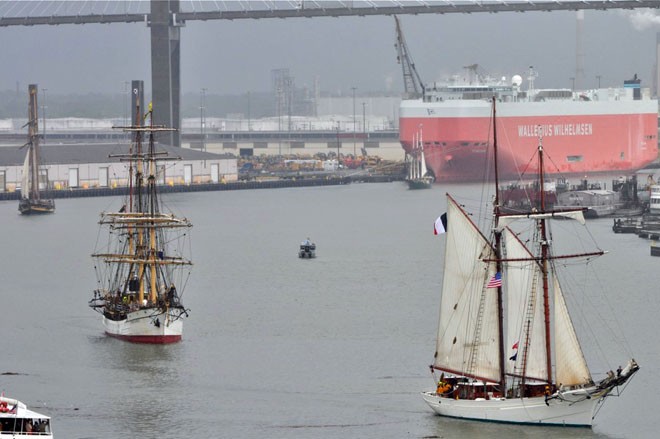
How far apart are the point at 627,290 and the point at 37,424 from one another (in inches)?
440

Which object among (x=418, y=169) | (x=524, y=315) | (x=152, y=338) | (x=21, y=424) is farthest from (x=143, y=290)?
(x=418, y=169)

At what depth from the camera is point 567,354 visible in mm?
15078

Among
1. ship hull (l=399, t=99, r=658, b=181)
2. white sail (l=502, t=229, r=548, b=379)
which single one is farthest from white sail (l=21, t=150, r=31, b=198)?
white sail (l=502, t=229, r=548, b=379)

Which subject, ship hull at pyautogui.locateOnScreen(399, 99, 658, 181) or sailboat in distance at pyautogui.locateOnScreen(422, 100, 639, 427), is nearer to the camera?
sailboat in distance at pyautogui.locateOnScreen(422, 100, 639, 427)

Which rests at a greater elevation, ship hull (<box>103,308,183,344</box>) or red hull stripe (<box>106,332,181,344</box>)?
ship hull (<box>103,308,183,344</box>)

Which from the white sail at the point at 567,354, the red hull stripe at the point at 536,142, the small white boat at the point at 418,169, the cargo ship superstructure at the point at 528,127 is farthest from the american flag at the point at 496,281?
the cargo ship superstructure at the point at 528,127

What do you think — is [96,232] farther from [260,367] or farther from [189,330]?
[260,367]

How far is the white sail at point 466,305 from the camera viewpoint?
51.6 feet

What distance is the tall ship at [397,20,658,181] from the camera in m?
50.9

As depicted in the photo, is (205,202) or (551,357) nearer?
(551,357)

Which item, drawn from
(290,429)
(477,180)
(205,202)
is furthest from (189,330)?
(477,180)

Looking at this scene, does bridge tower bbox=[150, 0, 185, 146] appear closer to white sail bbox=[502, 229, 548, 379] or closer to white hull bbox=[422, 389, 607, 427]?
white sail bbox=[502, 229, 548, 379]

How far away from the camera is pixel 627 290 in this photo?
22641 millimetres

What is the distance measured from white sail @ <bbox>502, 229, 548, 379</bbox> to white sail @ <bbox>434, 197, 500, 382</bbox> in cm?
16
